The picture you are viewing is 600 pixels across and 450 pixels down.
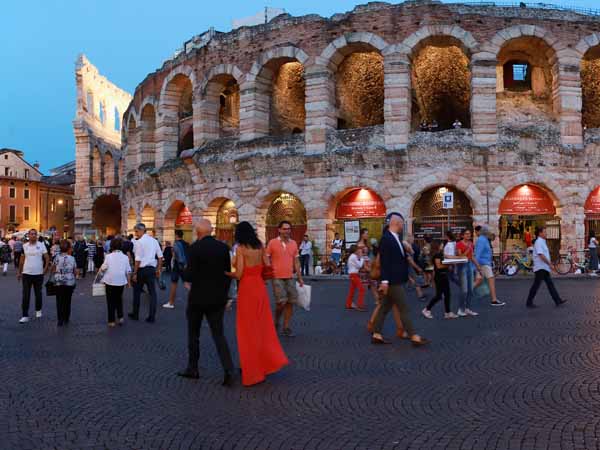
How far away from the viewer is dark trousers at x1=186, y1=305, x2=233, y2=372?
542 centimetres

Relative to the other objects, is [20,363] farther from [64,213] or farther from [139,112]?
[64,213]

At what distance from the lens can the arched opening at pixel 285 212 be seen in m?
22.3

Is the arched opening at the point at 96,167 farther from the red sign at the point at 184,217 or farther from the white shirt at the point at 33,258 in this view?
the white shirt at the point at 33,258

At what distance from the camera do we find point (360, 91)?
82.0 feet

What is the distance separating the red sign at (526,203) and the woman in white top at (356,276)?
33.2ft

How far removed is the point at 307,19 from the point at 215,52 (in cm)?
448

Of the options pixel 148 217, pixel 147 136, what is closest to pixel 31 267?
pixel 148 217

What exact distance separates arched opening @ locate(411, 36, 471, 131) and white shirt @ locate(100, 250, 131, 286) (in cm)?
1669

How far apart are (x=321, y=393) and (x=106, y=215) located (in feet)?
128

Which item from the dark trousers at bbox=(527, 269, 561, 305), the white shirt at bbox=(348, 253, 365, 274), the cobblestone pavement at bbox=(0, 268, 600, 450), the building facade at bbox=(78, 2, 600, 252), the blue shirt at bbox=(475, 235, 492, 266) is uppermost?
the building facade at bbox=(78, 2, 600, 252)

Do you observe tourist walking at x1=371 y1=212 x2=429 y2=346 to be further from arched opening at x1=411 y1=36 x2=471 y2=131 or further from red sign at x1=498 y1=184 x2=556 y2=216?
arched opening at x1=411 y1=36 x2=471 y2=131

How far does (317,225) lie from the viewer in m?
20.7

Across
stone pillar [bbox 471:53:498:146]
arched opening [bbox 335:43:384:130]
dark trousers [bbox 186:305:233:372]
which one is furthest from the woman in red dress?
arched opening [bbox 335:43:384:130]

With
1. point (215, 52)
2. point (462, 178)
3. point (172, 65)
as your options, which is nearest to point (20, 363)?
point (462, 178)
